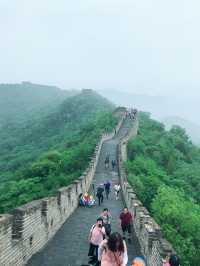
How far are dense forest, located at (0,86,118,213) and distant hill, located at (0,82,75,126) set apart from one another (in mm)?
50457

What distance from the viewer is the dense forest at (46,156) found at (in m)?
26.5

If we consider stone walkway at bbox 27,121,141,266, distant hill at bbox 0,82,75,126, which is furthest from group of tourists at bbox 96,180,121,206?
distant hill at bbox 0,82,75,126

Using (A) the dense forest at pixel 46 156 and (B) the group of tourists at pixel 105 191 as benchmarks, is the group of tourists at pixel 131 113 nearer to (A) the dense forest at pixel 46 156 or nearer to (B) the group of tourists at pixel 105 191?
(A) the dense forest at pixel 46 156

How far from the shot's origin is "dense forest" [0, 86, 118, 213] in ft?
87.0

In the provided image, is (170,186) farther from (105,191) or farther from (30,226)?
(30,226)

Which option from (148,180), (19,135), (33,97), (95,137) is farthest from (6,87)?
(148,180)

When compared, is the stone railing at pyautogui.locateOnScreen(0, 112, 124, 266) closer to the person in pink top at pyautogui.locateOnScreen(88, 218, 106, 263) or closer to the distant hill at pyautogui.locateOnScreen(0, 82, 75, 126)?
the person in pink top at pyautogui.locateOnScreen(88, 218, 106, 263)

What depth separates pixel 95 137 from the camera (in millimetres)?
42656

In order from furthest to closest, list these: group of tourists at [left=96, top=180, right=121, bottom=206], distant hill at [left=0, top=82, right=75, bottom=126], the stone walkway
A: distant hill at [left=0, top=82, right=75, bottom=126]
group of tourists at [left=96, top=180, right=121, bottom=206]
the stone walkway

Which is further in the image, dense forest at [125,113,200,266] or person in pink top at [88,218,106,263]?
dense forest at [125,113,200,266]

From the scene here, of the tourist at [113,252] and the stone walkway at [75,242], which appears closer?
the tourist at [113,252]

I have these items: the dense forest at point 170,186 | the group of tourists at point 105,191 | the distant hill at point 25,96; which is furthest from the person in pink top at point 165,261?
the distant hill at point 25,96

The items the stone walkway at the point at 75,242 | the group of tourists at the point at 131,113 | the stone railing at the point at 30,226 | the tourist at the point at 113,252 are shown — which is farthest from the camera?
the group of tourists at the point at 131,113

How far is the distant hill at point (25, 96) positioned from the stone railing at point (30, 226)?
113482 millimetres
